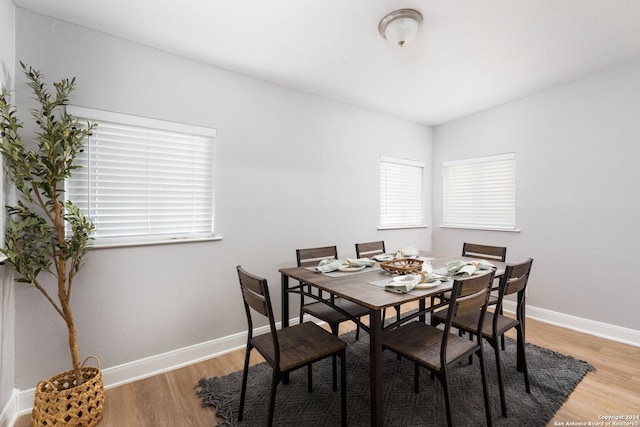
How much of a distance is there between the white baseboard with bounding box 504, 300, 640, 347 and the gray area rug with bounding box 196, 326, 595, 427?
802mm

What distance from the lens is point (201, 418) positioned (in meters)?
1.74

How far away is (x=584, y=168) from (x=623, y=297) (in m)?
1.28

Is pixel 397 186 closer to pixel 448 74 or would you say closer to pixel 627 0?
pixel 448 74

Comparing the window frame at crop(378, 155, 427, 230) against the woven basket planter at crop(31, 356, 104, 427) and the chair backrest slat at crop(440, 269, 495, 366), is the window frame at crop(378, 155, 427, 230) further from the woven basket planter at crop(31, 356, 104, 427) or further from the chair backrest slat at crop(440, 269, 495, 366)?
the woven basket planter at crop(31, 356, 104, 427)

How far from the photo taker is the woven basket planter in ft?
5.21

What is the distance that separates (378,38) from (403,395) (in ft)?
8.41

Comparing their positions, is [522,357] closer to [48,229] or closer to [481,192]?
[481,192]

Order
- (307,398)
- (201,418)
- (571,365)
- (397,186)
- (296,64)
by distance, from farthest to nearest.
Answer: (397,186), (296,64), (571,365), (307,398), (201,418)

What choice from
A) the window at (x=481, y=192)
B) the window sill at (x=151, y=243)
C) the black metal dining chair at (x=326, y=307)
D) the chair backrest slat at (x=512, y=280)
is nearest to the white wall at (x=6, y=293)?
the window sill at (x=151, y=243)

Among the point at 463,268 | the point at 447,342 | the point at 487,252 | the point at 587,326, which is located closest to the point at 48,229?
the point at 447,342

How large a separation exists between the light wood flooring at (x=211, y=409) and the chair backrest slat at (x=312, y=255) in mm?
905

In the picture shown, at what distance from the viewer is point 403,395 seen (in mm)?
1934

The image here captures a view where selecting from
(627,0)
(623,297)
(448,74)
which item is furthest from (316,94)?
(623,297)

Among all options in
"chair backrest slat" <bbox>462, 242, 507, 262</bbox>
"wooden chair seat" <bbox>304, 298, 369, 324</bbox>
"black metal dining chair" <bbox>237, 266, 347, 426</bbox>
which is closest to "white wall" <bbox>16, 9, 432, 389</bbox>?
"wooden chair seat" <bbox>304, 298, 369, 324</bbox>
